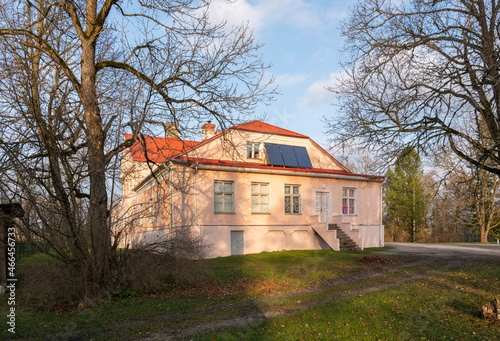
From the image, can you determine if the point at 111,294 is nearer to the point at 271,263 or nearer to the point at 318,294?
the point at 318,294

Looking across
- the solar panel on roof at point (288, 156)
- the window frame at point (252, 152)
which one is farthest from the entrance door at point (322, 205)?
the window frame at point (252, 152)

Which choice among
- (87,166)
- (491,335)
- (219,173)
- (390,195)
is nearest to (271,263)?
(219,173)

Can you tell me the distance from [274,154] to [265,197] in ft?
8.92

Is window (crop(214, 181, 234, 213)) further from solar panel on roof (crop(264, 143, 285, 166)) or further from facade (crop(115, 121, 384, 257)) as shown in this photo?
solar panel on roof (crop(264, 143, 285, 166))

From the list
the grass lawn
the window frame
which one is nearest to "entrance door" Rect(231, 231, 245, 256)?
the window frame

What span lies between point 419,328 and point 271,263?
31.0 ft

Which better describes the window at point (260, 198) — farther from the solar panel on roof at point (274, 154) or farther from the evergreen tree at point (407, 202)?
the evergreen tree at point (407, 202)

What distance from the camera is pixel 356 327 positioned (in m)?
6.20

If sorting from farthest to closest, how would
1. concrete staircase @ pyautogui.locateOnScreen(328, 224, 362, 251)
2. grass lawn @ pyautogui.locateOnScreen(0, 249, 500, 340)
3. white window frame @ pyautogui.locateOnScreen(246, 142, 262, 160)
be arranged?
white window frame @ pyautogui.locateOnScreen(246, 142, 262, 160) → concrete staircase @ pyautogui.locateOnScreen(328, 224, 362, 251) → grass lawn @ pyautogui.locateOnScreen(0, 249, 500, 340)

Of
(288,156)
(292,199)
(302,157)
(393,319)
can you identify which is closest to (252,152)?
(288,156)

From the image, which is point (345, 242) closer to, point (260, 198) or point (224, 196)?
point (260, 198)

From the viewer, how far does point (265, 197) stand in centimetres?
2038

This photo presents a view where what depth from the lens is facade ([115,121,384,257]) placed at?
1817 cm

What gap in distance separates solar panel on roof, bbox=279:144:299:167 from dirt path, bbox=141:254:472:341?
8875 mm
